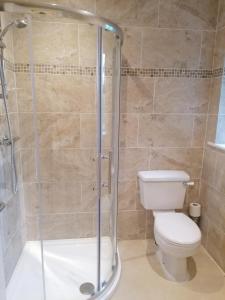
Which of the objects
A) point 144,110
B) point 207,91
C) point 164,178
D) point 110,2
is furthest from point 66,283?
point 110,2

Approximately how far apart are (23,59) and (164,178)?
1569 mm

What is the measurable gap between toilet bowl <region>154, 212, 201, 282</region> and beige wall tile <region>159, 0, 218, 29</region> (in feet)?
5.58

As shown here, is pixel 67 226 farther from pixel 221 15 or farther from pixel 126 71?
pixel 221 15

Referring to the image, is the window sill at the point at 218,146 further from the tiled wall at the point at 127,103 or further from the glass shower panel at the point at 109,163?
the glass shower panel at the point at 109,163

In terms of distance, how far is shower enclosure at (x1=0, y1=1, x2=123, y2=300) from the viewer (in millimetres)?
1651

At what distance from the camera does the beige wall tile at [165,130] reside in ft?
6.91

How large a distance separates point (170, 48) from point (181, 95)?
1.41 ft

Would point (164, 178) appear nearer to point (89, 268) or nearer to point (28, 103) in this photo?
point (89, 268)

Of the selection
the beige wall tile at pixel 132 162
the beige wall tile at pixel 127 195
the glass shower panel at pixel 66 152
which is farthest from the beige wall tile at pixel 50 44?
the beige wall tile at pixel 127 195

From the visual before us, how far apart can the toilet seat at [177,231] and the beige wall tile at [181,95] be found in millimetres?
981

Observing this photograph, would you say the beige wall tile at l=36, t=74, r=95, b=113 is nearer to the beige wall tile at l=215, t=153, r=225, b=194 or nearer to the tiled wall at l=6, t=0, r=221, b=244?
the tiled wall at l=6, t=0, r=221, b=244

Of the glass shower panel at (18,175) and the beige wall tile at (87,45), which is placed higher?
the beige wall tile at (87,45)

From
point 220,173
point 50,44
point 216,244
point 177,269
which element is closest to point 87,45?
point 50,44

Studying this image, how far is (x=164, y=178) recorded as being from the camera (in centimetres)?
202
